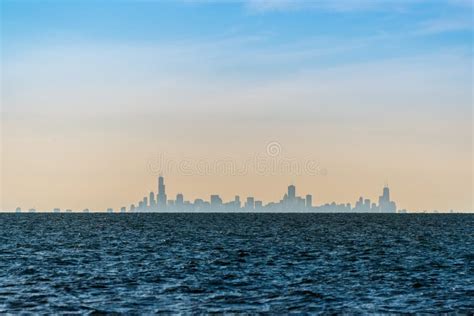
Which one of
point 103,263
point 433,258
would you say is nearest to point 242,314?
point 103,263

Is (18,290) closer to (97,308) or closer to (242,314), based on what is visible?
(97,308)

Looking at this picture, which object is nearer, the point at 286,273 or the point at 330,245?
the point at 286,273

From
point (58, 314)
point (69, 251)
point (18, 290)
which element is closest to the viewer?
point (58, 314)

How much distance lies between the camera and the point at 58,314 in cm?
3164

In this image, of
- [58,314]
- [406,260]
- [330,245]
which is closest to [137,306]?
→ [58,314]

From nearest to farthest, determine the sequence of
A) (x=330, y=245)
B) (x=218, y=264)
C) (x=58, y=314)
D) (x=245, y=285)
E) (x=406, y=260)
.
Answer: (x=58, y=314) → (x=245, y=285) → (x=218, y=264) → (x=406, y=260) → (x=330, y=245)

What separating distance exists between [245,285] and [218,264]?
12.8m

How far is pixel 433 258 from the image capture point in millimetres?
61406

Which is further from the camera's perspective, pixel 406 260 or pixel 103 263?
pixel 406 260

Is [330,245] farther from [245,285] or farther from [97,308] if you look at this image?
[97,308]

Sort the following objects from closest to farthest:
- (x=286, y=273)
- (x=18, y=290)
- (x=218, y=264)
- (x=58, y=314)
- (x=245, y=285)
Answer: (x=58, y=314), (x=18, y=290), (x=245, y=285), (x=286, y=273), (x=218, y=264)

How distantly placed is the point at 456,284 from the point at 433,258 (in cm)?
1888

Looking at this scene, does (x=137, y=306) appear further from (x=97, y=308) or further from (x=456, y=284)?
(x=456, y=284)

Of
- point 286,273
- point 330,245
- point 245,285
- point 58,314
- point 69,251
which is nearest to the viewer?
point 58,314
